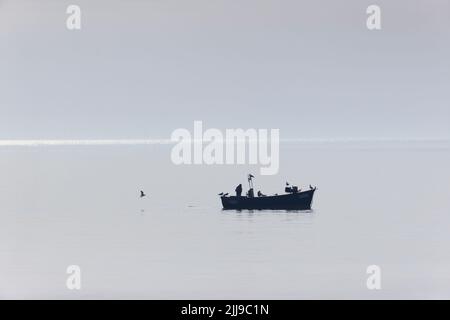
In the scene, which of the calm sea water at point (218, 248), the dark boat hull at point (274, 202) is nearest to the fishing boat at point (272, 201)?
the dark boat hull at point (274, 202)

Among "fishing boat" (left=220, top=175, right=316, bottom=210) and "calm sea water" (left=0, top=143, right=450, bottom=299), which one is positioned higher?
"fishing boat" (left=220, top=175, right=316, bottom=210)

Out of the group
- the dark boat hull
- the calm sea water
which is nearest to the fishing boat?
the dark boat hull

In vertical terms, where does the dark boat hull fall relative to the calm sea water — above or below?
above

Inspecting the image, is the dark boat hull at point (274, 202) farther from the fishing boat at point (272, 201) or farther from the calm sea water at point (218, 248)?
the calm sea water at point (218, 248)

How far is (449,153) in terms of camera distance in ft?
25.0

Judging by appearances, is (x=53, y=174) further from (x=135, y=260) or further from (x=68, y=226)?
(x=135, y=260)

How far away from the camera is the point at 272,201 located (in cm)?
1092

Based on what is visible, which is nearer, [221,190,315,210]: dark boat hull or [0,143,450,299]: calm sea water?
[0,143,450,299]: calm sea water

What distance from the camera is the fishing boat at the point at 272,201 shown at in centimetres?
977

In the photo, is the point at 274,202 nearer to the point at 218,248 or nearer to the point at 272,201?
the point at 272,201

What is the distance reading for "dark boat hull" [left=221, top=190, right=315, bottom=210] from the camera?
32.1 ft

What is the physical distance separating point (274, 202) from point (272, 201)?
0.10 feet

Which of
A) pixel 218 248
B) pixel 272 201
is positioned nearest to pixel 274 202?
pixel 272 201

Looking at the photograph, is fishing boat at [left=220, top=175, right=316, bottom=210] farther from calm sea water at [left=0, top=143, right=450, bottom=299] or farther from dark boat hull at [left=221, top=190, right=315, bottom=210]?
calm sea water at [left=0, top=143, right=450, bottom=299]
